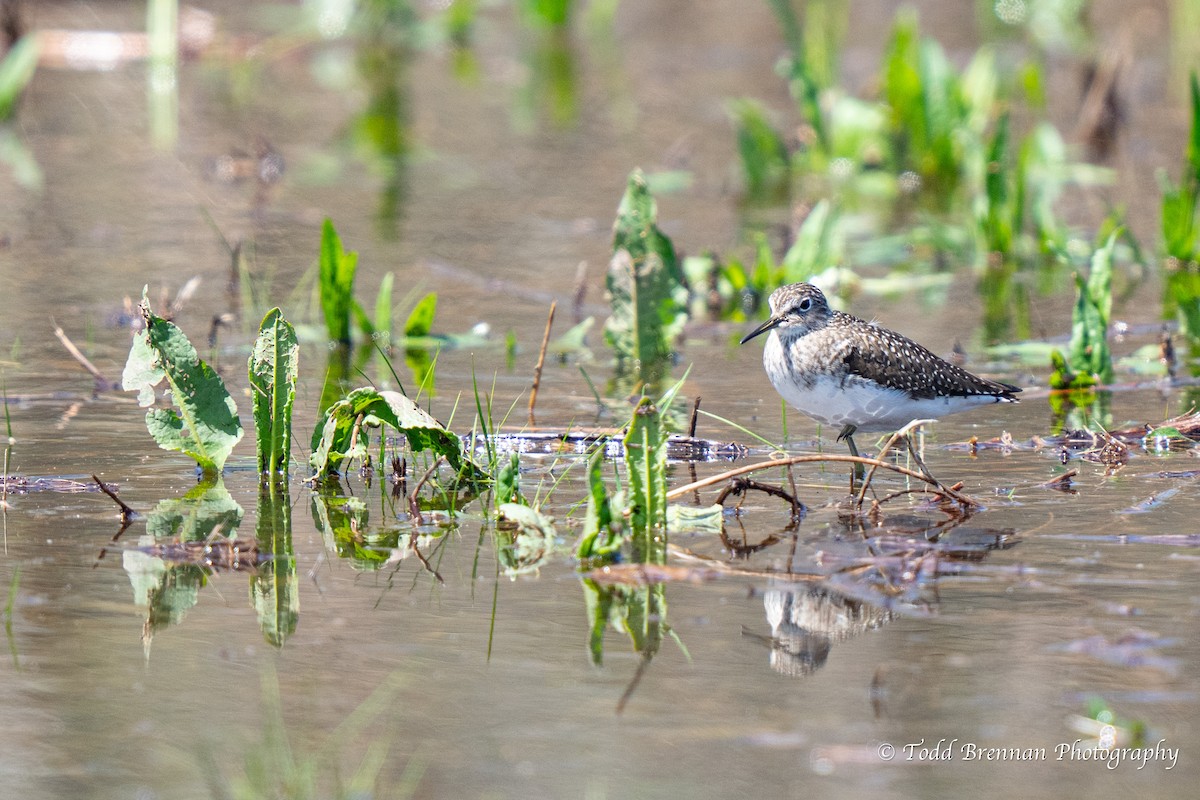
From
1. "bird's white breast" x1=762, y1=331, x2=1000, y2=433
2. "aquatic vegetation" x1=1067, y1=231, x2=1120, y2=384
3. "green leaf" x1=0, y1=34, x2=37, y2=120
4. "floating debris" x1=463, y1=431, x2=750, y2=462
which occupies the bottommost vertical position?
"floating debris" x1=463, y1=431, x2=750, y2=462

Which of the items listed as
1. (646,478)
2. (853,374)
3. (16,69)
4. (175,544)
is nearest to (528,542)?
(646,478)

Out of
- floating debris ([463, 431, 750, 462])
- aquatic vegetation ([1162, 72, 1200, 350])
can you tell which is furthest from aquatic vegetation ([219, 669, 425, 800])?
aquatic vegetation ([1162, 72, 1200, 350])

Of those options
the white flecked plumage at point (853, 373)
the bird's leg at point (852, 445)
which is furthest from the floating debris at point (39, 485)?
the bird's leg at point (852, 445)

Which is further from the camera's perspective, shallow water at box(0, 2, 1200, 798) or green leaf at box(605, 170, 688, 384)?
green leaf at box(605, 170, 688, 384)

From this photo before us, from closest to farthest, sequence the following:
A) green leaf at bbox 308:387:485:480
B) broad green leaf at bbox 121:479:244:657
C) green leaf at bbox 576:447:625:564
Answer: broad green leaf at bbox 121:479:244:657, green leaf at bbox 576:447:625:564, green leaf at bbox 308:387:485:480

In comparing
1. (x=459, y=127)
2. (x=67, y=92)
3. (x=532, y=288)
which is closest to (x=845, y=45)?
(x=459, y=127)

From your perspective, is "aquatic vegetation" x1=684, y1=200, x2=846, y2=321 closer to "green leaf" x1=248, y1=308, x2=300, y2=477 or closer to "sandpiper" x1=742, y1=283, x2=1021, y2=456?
"sandpiper" x1=742, y1=283, x2=1021, y2=456

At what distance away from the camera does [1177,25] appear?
740 inches

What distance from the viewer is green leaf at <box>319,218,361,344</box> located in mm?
7332

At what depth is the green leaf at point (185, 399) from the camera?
560cm

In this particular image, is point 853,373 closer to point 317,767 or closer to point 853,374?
point 853,374

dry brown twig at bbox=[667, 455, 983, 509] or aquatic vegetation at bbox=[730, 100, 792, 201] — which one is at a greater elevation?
aquatic vegetation at bbox=[730, 100, 792, 201]

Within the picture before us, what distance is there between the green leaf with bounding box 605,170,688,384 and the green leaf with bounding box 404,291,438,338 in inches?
32.9

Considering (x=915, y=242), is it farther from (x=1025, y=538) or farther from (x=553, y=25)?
(x=553, y=25)
